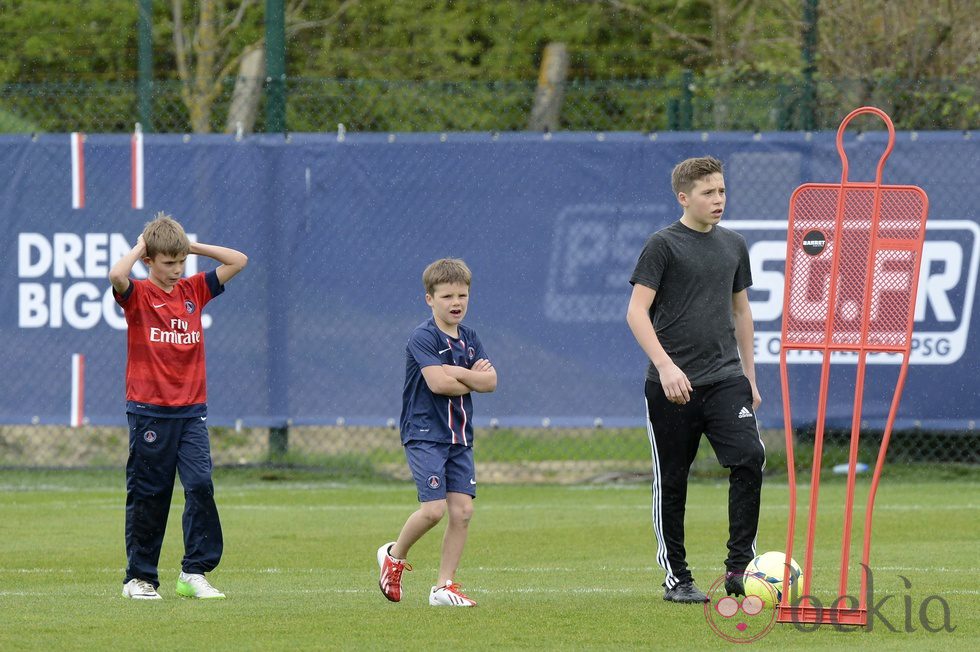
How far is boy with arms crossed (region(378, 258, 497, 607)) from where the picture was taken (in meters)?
6.20

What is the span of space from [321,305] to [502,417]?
162cm

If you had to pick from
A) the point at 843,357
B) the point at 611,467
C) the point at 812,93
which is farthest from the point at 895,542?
the point at 812,93

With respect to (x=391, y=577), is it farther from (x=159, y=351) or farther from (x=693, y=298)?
(x=693, y=298)

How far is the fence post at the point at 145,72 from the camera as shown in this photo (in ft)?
38.4

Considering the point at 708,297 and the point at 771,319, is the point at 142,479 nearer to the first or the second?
the point at 708,297

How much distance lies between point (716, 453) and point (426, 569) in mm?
2142

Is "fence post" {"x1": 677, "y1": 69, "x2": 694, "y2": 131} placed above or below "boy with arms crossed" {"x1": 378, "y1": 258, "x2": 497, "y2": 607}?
above

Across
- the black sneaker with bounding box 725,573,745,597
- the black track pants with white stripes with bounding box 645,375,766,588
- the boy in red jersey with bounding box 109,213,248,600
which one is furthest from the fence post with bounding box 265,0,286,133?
the black sneaker with bounding box 725,573,745,597

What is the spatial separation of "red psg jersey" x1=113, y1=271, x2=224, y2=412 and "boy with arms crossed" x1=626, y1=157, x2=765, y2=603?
196cm

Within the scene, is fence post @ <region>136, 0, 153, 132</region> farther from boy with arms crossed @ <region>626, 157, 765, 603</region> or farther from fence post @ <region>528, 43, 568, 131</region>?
boy with arms crossed @ <region>626, 157, 765, 603</region>

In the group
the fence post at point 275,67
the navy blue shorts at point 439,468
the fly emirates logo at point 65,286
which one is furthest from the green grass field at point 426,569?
the fence post at point 275,67

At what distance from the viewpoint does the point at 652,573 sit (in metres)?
7.46

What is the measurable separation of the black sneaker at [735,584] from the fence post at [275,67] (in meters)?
6.58

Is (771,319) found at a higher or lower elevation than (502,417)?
higher
